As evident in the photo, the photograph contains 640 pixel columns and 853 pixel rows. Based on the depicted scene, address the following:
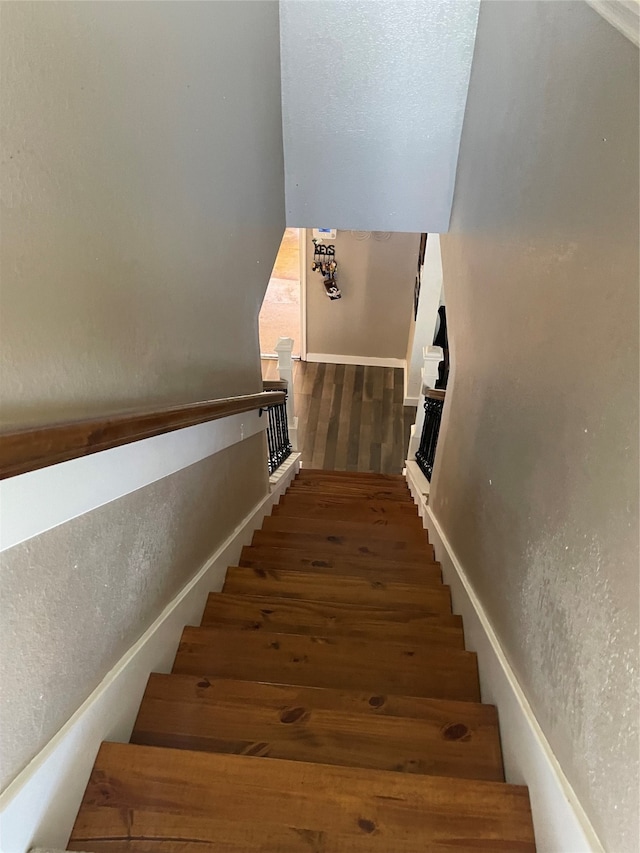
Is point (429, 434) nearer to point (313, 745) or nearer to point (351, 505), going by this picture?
point (351, 505)

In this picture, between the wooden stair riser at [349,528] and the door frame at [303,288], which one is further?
the door frame at [303,288]

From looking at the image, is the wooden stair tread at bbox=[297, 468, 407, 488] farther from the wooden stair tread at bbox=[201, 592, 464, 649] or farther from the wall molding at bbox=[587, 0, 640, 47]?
the wall molding at bbox=[587, 0, 640, 47]

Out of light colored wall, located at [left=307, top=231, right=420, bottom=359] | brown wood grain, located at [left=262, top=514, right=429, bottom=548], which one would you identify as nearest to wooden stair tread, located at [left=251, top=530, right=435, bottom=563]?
brown wood grain, located at [left=262, top=514, right=429, bottom=548]

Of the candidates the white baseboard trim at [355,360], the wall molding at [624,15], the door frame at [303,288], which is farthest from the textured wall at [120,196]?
the white baseboard trim at [355,360]

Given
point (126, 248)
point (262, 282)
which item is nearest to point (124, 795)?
point (126, 248)

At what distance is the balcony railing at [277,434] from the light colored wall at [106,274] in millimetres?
1745

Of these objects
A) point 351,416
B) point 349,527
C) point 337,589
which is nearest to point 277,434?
point 349,527

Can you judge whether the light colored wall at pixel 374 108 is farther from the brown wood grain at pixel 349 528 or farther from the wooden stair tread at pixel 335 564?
the wooden stair tread at pixel 335 564

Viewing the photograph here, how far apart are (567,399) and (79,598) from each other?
1.11 meters

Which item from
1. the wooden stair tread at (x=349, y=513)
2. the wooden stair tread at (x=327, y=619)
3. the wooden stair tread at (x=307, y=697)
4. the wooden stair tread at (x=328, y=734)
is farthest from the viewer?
the wooden stair tread at (x=349, y=513)

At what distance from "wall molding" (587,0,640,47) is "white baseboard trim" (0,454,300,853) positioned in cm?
158

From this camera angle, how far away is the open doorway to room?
7449 millimetres

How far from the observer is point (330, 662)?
1.70m

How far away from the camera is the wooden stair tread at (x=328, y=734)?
134 cm
